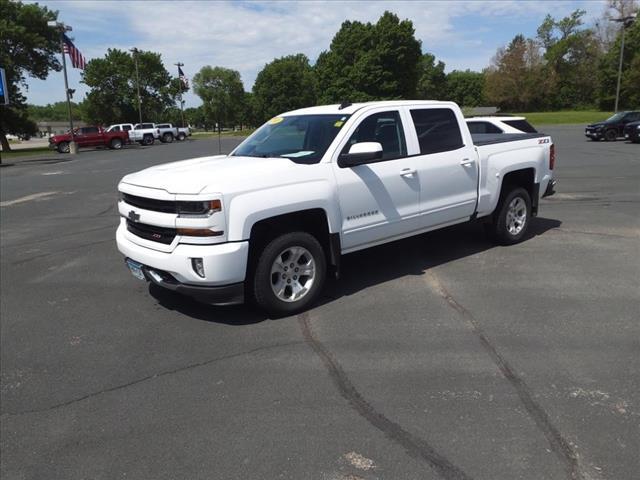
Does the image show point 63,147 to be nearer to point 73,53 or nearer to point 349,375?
point 73,53

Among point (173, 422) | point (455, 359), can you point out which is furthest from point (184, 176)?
point (455, 359)

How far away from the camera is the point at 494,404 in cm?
334

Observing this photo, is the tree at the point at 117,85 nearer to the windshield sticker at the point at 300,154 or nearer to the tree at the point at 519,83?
the tree at the point at 519,83

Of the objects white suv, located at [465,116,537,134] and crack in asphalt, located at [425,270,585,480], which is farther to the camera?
white suv, located at [465,116,537,134]

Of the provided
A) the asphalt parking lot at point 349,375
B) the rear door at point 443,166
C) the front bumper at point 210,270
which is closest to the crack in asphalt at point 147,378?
the asphalt parking lot at point 349,375

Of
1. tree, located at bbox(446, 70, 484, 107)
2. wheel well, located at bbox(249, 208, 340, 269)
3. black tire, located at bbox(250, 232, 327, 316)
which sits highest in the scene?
tree, located at bbox(446, 70, 484, 107)

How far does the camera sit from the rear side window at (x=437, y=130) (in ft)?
19.4

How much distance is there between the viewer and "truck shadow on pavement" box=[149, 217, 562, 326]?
516 cm

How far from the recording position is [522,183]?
7.28 m

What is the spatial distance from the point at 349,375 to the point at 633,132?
91.0 feet

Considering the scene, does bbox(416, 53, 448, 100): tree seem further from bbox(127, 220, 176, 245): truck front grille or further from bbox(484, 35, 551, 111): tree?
bbox(127, 220, 176, 245): truck front grille

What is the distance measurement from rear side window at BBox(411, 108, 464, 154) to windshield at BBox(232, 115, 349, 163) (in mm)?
959

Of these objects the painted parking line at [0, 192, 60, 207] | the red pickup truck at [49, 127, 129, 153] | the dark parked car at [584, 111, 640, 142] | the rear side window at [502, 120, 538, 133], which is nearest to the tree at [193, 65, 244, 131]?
the red pickup truck at [49, 127, 129, 153]

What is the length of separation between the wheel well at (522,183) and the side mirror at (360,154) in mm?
2659
